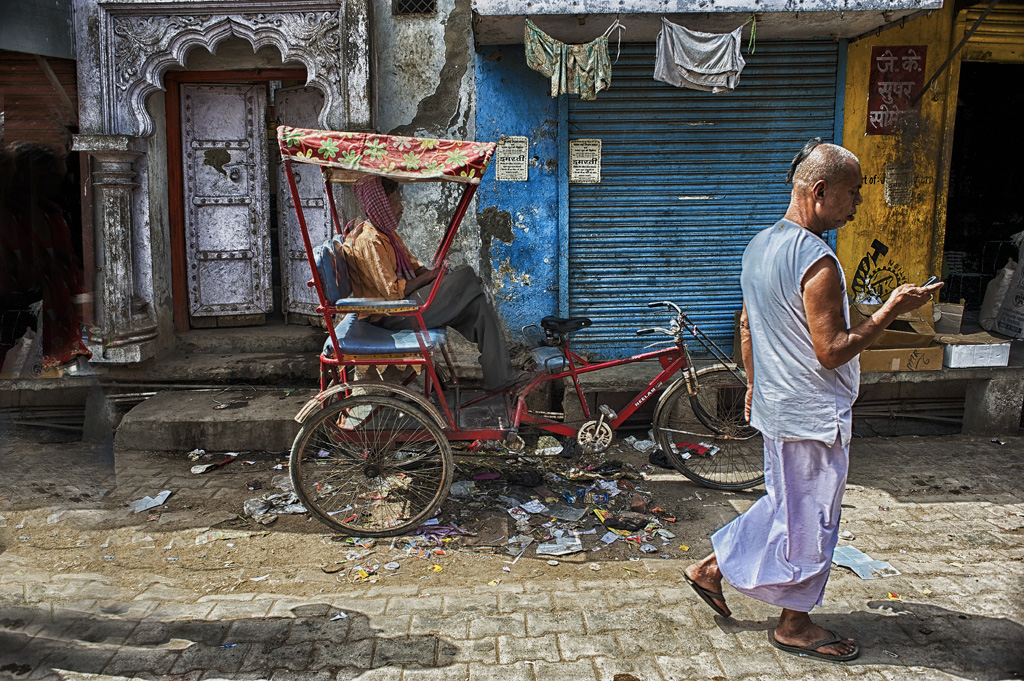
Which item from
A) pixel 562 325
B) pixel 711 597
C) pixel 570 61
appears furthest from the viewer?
pixel 570 61

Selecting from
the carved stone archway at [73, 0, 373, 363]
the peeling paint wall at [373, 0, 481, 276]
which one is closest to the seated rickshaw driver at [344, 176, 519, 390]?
the peeling paint wall at [373, 0, 481, 276]

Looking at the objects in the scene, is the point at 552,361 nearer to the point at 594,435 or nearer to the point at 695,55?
the point at 594,435

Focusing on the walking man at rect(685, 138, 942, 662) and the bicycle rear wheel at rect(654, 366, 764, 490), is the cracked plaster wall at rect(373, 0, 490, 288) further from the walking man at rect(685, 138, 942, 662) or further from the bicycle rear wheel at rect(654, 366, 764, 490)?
the walking man at rect(685, 138, 942, 662)

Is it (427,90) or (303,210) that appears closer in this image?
(427,90)

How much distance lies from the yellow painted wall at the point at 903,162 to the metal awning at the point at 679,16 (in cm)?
64

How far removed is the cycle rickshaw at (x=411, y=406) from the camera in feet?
14.0

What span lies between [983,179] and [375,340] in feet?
29.1

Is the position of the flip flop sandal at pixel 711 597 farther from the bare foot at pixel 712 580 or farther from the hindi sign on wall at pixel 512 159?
the hindi sign on wall at pixel 512 159

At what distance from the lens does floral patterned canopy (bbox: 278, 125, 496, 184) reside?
417 centimetres

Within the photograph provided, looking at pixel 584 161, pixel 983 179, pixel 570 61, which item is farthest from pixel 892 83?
pixel 983 179

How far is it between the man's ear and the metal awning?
3212 millimetres

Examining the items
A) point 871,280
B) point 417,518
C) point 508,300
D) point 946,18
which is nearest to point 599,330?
point 508,300

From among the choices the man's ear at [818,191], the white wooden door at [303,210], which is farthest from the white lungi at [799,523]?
the white wooden door at [303,210]

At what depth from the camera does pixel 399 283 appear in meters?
4.71
